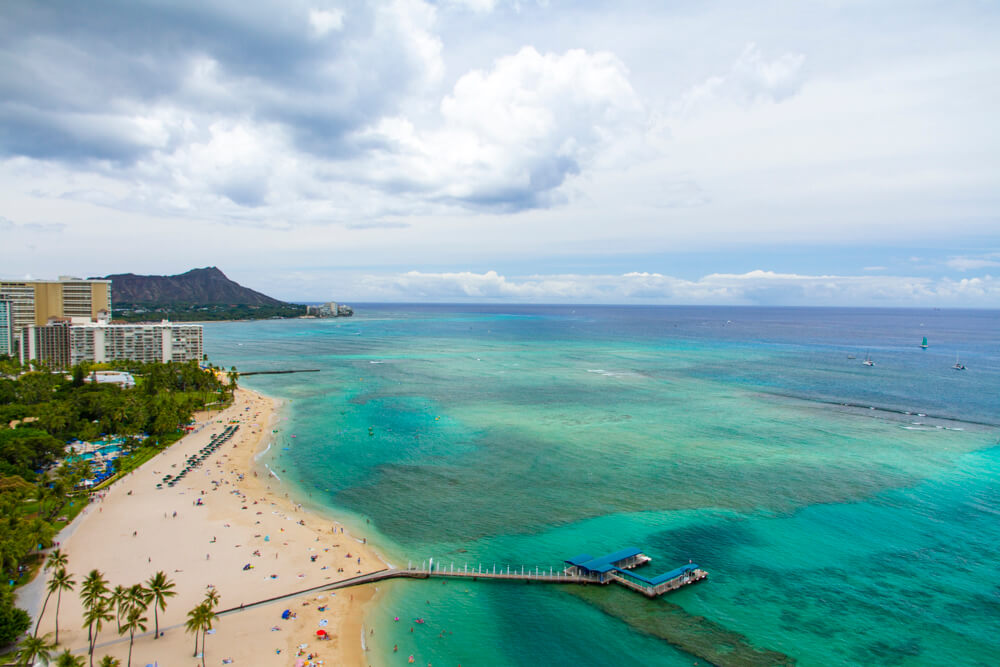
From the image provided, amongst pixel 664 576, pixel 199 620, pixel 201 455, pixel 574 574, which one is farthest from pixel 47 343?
pixel 664 576

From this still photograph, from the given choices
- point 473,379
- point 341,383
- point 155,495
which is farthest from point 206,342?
Answer: point 155,495

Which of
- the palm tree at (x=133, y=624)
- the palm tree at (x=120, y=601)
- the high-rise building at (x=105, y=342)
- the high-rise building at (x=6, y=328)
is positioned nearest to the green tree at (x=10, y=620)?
the palm tree at (x=120, y=601)

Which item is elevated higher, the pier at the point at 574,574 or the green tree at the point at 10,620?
the green tree at the point at 10,620

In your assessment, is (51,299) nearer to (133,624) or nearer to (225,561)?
(225,561)

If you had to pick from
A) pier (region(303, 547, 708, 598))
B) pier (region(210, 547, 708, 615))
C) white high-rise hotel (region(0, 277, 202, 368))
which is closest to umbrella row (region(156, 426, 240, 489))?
pier (region(210, 547, 708, 615))

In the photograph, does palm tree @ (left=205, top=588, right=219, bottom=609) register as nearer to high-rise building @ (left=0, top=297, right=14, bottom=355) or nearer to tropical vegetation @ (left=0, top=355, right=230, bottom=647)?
tropical vegetation @ (left=0, top=355, right=230, bottom=647)

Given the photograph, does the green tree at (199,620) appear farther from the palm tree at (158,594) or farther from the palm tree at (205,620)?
the palm tree at (158,594)
